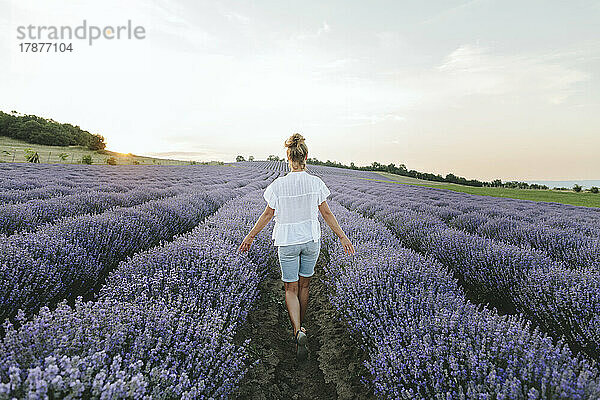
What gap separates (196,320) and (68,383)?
2.39ft

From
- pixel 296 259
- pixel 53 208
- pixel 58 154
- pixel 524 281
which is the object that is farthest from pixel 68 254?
pixel 58 154

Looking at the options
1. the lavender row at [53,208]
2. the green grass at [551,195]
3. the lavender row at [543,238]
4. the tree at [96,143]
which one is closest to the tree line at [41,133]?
the tree at [96,143]

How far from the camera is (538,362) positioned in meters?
1.39

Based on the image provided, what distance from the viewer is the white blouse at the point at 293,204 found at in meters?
2.48

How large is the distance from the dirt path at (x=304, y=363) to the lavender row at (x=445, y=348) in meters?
0.33

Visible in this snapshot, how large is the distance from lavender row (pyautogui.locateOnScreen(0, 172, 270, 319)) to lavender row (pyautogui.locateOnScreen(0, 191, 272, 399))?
0.57 meters

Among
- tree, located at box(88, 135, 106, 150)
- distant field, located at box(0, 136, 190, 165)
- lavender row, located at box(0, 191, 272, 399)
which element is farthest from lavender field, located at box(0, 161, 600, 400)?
tree, located at box(88, 135, 106, 150)

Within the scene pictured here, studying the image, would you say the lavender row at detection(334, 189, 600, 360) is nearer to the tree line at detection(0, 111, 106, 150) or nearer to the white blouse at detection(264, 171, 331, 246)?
the white blouse at detection(264, 171, 331, 246)

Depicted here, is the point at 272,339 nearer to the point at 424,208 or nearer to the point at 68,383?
the point at 68,383

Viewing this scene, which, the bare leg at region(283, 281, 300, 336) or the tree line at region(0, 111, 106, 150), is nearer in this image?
the bare leg at region(283, 281, 300, 336)

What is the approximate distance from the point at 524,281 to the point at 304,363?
2124 millimetres

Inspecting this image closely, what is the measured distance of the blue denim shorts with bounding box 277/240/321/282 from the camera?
252 cm


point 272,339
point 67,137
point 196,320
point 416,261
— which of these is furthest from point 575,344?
point 67,137

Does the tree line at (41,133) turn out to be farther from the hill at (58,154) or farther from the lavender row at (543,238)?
the lavender row at (543,238)
